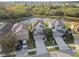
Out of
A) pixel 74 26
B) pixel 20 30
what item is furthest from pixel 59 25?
pixel 20 30

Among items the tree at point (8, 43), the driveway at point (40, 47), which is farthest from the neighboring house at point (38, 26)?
the tree at point (8, 43)

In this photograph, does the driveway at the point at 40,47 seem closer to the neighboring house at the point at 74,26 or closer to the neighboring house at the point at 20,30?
the neighboring house at the point at 20,30

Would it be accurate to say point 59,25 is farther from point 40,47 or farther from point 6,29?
point 6,29

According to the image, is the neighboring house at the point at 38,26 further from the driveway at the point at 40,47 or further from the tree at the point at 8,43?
the tree at the point at 8,43

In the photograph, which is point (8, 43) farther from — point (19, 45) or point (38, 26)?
point (38, 26)

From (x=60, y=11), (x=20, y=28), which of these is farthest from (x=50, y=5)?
(x=20, y=28)

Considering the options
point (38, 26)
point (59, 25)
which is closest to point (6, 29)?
point (38, 26)

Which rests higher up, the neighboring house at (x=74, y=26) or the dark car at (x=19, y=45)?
the neighboring house at (x=74, y=26)

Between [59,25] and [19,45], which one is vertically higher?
[59,25]

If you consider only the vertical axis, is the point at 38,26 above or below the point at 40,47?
above

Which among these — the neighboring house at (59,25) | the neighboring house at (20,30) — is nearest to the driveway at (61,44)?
the neighboring house at (59,25)

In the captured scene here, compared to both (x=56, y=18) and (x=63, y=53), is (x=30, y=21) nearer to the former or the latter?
(x=56, y=18)
